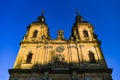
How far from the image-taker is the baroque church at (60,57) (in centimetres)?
1938

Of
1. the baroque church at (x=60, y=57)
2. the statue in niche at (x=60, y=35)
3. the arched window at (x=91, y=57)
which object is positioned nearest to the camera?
the baroque church at (x=60, y=57)

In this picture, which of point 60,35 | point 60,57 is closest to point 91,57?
point 60,57

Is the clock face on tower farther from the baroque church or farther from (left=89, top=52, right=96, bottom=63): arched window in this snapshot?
(left=89, top=52, right=96, bottom=63): arched window

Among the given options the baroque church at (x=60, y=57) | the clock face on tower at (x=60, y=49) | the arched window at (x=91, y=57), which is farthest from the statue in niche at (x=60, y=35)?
the arched window at (x=91, y=57)

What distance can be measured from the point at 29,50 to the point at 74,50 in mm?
4948

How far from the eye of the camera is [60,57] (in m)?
21.6

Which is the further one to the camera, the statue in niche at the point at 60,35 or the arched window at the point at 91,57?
the statue in niche at the point at 60,35

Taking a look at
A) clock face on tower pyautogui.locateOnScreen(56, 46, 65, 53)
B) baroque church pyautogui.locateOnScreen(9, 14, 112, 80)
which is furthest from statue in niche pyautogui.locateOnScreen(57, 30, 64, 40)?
clock face on tower pyautogui.locateOnScreen(56, 46, 65, 53)

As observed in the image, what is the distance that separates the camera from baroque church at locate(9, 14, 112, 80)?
19.4 meters

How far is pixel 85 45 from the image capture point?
23438 millimetres

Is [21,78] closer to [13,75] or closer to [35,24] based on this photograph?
[13,75]

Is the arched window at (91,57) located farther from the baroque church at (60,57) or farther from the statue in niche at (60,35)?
the statue in niche at (60,35)

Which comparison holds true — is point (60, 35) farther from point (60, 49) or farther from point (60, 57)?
point (60, 57)

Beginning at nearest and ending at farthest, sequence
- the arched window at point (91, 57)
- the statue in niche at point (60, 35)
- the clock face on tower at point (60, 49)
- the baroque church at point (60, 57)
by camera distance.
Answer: the baroque church at point (60, 57) → the arched window at point (91, 57) → the clock face on tower at point (60, 49) → the statue in niche at point (60, 35)
